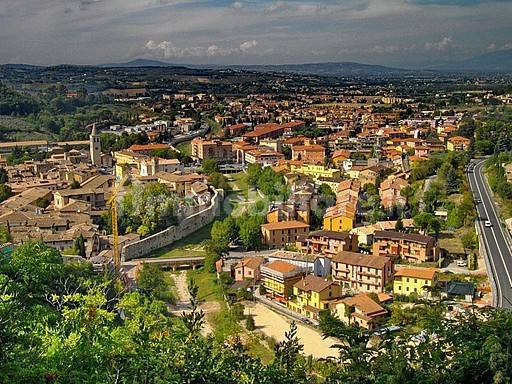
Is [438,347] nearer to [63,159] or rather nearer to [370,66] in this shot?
[63,159]

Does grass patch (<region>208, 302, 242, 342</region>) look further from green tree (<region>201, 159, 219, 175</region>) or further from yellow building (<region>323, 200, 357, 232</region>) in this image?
green tree (<region>201, 159, 219, 175</region>)

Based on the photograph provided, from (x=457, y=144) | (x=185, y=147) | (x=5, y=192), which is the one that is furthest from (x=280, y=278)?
(x=185, y=147)

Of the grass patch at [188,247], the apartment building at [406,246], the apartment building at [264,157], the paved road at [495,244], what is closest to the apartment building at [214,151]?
the apartment building at [264,157]

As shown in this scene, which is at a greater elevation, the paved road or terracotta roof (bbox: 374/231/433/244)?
terracotta roof (bbox: 374/231/433/244)

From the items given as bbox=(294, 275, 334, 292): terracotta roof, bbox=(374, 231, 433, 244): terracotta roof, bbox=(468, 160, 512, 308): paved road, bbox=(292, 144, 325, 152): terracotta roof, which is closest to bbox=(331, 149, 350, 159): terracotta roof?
bbox=(292, 144, 325, 152): terracotta roof

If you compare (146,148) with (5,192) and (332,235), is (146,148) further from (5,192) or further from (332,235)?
(332,235)

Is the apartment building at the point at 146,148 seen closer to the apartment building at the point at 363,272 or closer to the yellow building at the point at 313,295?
the apartment building at the point at 363,272
